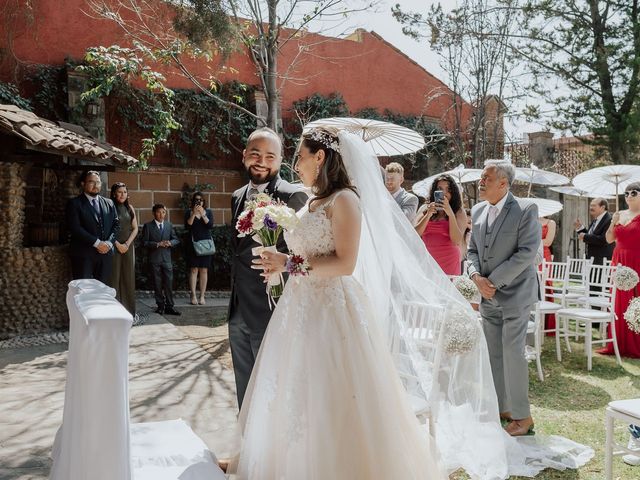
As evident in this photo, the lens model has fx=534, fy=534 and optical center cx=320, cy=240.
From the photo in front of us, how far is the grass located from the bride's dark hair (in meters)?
1.99

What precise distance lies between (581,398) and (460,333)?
2.46 meters

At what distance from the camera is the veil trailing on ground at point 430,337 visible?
10.1ft

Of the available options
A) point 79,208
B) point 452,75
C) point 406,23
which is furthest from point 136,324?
point 406,23

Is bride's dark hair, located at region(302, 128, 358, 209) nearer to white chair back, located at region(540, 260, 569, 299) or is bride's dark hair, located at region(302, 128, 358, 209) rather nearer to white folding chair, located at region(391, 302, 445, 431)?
white folding chair, located at region(391, 302, 445, 431)

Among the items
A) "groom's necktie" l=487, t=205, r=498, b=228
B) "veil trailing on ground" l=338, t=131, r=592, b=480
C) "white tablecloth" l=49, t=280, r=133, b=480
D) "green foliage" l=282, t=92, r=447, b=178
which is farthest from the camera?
"green foliage" l=282, t=92, r=447, b=178

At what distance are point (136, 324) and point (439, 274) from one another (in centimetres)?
559

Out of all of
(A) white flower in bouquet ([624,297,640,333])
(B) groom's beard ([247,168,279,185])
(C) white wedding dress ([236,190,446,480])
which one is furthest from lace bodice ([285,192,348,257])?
(A) white flower in bouquet ([624,297,640,333])

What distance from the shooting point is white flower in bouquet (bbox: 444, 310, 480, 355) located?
3.30 metres

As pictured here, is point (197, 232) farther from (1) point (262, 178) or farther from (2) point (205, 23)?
(1) point (262, 178)

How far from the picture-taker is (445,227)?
19.2ft

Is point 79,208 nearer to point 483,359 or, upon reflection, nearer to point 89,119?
point 89,119

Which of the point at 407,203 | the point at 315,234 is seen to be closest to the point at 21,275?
the point at 407,203

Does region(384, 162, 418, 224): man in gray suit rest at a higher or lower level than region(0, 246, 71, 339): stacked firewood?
higher

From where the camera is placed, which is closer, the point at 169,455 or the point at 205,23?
the point at 169,455
